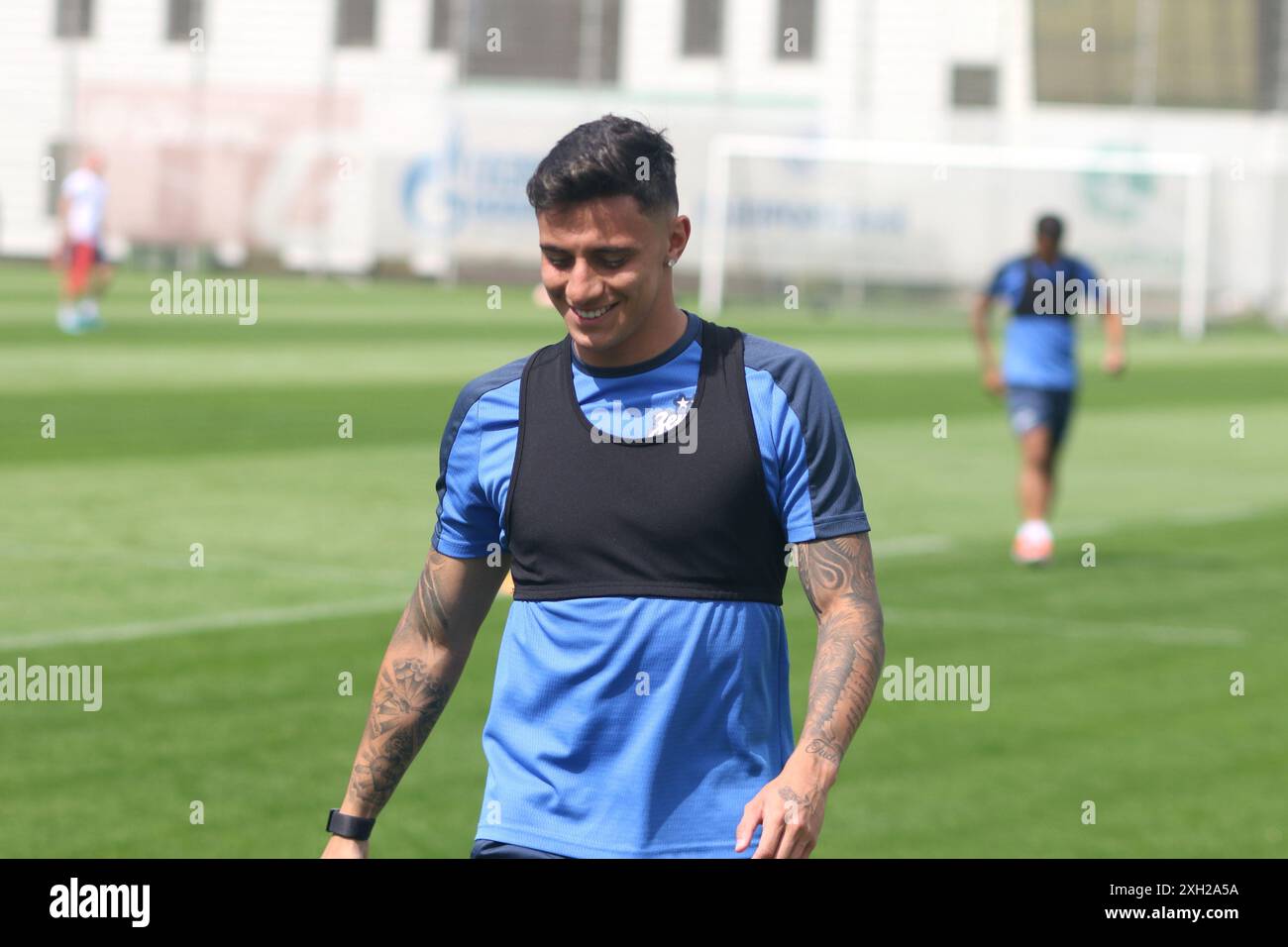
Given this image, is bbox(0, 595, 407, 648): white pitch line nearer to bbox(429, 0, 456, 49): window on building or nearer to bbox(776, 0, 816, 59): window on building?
bbox(776, 0, 816, 59): window on building

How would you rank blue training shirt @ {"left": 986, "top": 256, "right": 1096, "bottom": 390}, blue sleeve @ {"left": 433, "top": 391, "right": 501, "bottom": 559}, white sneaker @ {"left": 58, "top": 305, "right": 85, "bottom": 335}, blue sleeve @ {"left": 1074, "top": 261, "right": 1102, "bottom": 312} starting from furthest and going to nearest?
white sneaker @ {"left": 58, "top": 305, "right": 85, "bottom": 335} < blue training shirt @ {"left": 986, "top": 256, "right": 1096, "bottom": 390} < blue sleeve @ {"left": 1074, "top": 261, "right": 1102, "bottom": 312} < blue sleeve @ {"left": 433, "top": 391, "right": 501, "bottom": 559}

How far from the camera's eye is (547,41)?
5294cm

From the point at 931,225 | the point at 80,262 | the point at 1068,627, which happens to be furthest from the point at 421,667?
the point at 931,225

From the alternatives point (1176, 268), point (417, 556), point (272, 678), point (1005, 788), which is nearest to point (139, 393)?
point (417, 556)

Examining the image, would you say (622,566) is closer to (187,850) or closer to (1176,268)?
(187,850)

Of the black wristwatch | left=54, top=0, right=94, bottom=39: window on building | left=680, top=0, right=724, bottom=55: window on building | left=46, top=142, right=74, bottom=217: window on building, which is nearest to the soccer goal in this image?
left=680, top=0, right=724, bottom=55: window on building

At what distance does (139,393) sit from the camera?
73.6 feet

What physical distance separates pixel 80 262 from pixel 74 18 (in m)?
25.6

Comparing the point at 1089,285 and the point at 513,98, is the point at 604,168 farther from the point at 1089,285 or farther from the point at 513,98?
the point at 513,98

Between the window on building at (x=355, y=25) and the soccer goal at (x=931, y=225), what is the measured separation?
43.5ft

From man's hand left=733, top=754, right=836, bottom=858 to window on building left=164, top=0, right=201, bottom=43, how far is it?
175 ft

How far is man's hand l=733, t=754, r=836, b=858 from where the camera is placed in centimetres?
359

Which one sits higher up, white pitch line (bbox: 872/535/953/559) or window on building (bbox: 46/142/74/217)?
window on building (bbox: 46/142/74/217)

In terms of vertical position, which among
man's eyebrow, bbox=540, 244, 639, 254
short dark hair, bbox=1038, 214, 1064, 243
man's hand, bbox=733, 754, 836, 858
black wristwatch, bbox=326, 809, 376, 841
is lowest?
black wristwatch, bbox=326, 809, 376, 841
